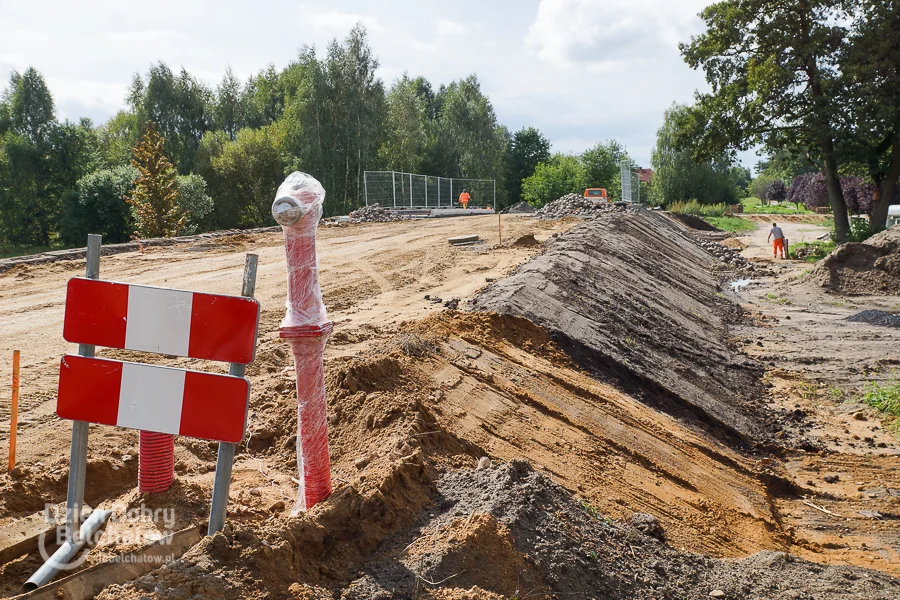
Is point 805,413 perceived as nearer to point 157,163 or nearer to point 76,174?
point 157,163

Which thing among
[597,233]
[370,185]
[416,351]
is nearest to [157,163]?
[370,185]

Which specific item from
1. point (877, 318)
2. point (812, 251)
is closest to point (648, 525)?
point (877, 318)

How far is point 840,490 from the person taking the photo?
25.9 feet

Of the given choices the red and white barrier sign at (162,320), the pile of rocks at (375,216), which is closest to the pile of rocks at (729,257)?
the pile of rocks at (375,216)

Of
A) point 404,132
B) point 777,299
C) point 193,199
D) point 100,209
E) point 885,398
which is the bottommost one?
point 885,398

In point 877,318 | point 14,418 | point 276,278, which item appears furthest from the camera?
point 877,318

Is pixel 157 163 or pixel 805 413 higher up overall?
pixel 157 163

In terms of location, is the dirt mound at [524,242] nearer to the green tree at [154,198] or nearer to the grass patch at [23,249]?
the green tree at [154,198]

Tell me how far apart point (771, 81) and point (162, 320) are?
26556mm

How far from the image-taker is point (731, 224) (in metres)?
43.2

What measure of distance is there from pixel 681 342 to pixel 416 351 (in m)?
6.98

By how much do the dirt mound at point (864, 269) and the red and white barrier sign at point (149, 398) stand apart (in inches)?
797

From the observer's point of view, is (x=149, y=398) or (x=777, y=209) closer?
(x=149, y=398)

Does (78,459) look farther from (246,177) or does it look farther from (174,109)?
(174,109)
